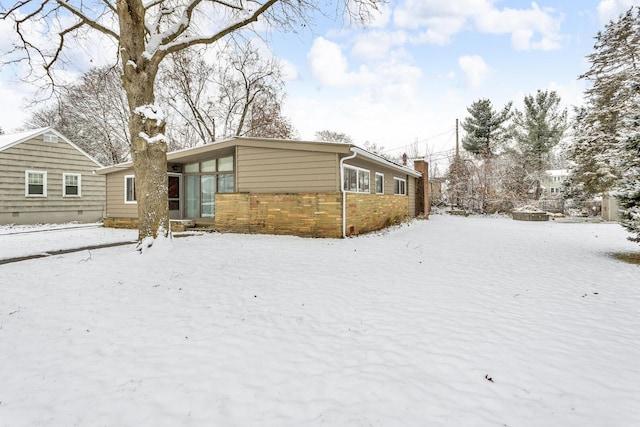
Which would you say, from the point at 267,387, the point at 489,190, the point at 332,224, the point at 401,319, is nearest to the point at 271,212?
the point at 332,224

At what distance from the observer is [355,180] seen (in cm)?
1126

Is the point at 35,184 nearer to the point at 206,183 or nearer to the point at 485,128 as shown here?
the point at 206,183

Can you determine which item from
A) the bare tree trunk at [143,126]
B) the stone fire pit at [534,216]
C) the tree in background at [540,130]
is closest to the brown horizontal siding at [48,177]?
the bare tree trunk at [143,126]

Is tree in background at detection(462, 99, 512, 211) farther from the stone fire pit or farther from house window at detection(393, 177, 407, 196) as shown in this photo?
house window at detection(393, 177, 407, 196)

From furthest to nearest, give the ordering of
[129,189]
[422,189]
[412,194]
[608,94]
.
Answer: [422,189], [412,194], [129,189], [608,94]

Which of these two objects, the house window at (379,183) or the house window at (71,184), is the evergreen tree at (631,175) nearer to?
the house window at (379,183)

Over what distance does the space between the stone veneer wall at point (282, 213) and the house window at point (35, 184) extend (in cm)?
1116

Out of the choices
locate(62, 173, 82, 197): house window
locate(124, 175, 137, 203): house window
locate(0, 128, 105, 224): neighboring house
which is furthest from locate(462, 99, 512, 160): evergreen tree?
locate(62, 173, 82, 197): house window

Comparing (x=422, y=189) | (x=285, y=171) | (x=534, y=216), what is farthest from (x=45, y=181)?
(x=534, y=216)

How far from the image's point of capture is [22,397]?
2.14 meters

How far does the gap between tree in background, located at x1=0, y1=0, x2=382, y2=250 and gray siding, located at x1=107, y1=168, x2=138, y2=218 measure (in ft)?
19.3

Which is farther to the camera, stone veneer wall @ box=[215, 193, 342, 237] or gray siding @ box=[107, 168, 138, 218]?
gray siding @ box=[107, 168, 138, 218]

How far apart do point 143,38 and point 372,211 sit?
882 cm

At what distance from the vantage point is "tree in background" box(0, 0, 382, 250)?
675 cm
